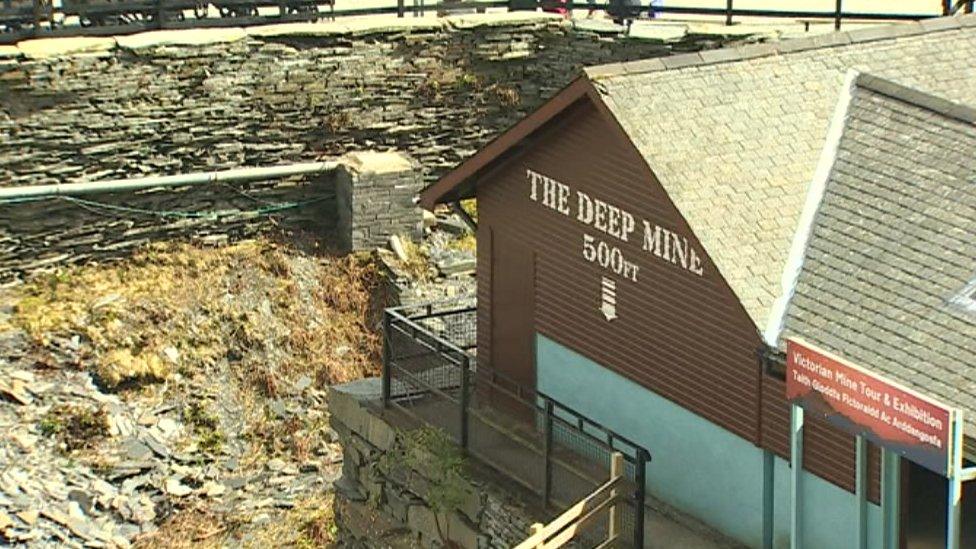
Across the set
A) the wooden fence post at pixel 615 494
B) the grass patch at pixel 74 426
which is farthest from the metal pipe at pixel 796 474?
the grass patch at pixel 74 426

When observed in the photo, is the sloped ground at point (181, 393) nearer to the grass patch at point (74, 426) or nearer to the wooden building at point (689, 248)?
the grass patch at point (74, 426)

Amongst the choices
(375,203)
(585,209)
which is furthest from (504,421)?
(375,203)

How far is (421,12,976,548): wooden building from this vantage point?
18.7 metres

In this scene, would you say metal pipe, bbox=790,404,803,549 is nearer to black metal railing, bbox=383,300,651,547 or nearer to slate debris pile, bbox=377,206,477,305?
black metal railing, bbox=383,300,651,547

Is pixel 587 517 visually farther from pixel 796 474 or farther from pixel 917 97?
pixel 917 97

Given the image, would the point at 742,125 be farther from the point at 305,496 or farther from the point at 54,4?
the point at 54,4

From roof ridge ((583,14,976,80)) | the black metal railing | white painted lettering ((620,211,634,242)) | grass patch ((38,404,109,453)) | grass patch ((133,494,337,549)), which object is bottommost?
grass patch ((133,494,337,549))

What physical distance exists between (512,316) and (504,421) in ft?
3.56

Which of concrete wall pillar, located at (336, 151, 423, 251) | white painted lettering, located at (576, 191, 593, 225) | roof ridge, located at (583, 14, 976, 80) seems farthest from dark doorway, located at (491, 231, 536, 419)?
concrete wall pillar, located at (336, 151, 423, 251)

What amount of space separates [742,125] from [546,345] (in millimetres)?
3190

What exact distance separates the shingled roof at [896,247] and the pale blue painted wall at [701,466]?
1371 mm

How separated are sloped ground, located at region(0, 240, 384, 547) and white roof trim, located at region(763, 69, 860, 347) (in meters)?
8.06

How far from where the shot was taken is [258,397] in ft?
92.4

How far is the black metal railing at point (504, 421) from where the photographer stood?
776 inches
